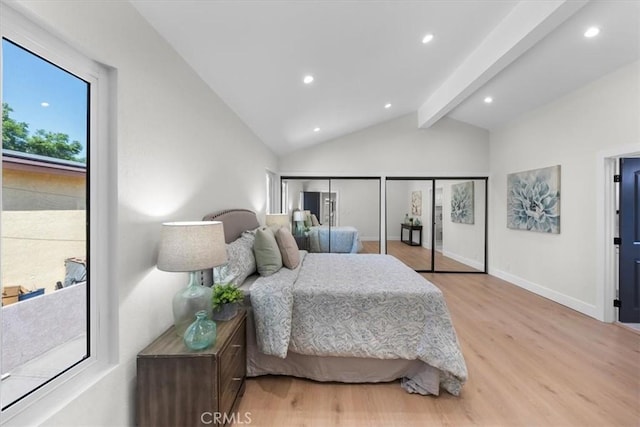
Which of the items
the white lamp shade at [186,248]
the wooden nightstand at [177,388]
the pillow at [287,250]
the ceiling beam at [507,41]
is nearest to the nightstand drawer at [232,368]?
the wooden nightstand at [177,388]

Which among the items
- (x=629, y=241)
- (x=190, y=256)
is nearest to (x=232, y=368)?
(x=190, y=256)

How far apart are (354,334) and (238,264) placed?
1093 mm

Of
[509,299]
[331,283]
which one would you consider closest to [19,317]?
[331,283]

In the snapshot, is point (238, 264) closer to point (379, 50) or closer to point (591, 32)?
point (379, 50)

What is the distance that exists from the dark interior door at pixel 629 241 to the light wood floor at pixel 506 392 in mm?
352

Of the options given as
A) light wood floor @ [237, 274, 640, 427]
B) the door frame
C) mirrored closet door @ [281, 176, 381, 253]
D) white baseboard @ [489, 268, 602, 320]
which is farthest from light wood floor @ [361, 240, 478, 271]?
light wood floor @ [237, 274, 640, 427]

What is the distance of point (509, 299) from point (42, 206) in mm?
5142

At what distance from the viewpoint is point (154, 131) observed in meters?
1.68

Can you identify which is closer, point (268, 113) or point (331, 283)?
point (331, 283)

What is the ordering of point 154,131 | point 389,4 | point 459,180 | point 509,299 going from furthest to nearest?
1. point 459,180
2. point 509,299
3. point 389,4
4. point 154,131

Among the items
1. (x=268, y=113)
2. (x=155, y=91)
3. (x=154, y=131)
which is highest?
(x=268, y=113)

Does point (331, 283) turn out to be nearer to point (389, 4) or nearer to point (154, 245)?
point (154, 245)

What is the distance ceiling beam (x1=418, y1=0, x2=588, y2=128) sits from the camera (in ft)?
7.22

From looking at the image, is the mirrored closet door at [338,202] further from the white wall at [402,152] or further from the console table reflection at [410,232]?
the console table reflection at [410,232]
